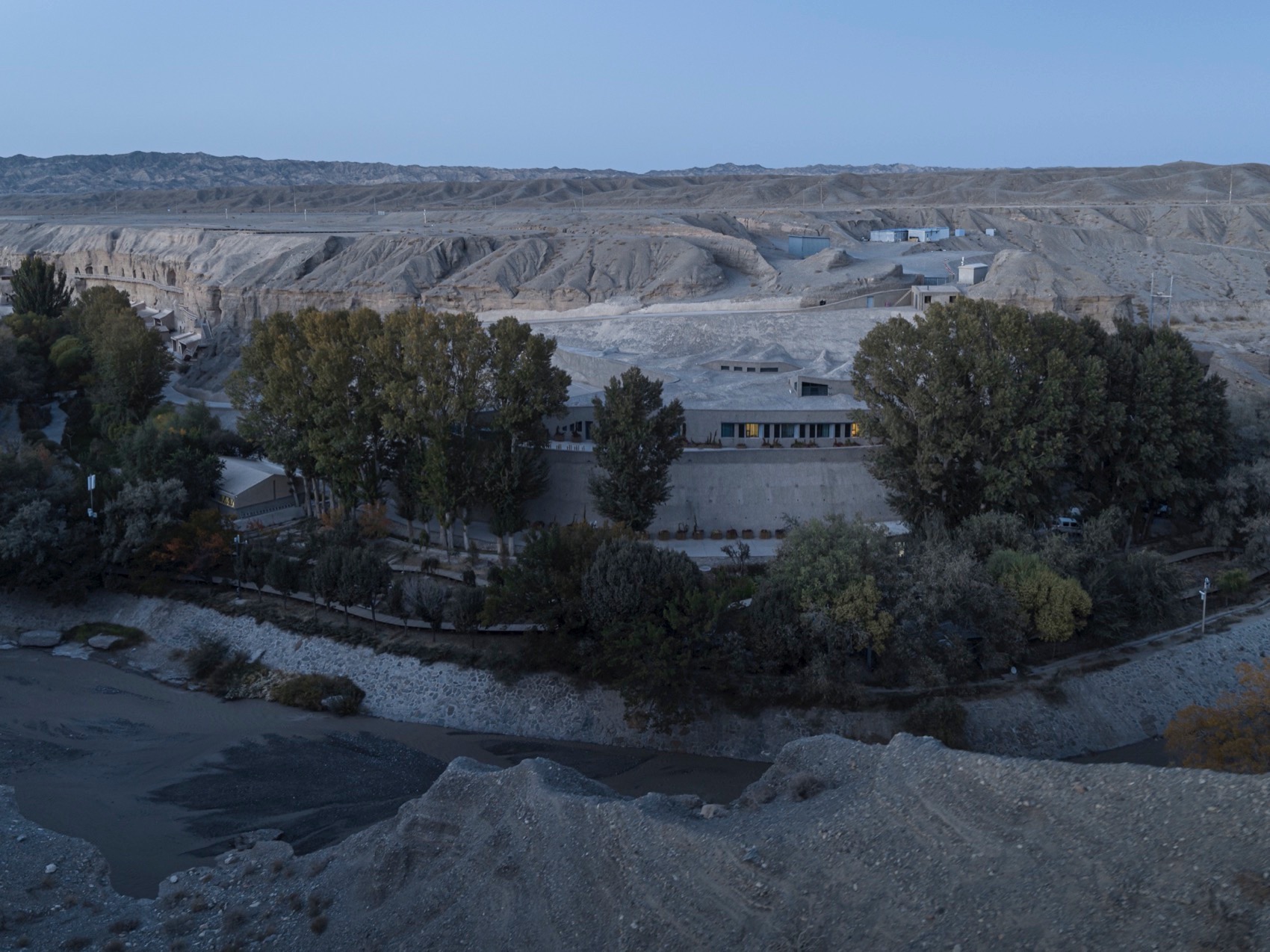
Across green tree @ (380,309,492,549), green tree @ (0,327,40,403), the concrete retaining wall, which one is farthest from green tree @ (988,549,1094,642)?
green tree @ (0,327,40,403)

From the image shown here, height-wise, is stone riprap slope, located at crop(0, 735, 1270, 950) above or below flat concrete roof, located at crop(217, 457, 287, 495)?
→ below

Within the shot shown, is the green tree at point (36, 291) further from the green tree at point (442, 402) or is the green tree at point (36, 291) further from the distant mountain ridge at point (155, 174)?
the distant mountain ridge at point (155, 174)

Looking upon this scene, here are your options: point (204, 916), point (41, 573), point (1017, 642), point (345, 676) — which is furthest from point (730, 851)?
point (41, 573)

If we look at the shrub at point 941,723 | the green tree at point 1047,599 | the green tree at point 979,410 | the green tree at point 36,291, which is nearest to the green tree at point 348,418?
the green tree at point 979,410

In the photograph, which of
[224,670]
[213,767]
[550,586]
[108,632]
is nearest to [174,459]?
[108,632]

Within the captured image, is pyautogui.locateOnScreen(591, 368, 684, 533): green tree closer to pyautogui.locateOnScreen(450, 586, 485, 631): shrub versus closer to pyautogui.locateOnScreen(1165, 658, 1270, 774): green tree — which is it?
pyautogui.locateOnScreen(450, 586, 485, 631): shrub

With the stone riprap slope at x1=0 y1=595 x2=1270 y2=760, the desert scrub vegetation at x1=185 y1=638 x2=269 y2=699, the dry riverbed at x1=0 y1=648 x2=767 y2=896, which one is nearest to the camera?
the dry riverbed at x1=0 y1=648 x2=767 y2=896

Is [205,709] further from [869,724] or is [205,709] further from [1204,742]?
[1204,742]

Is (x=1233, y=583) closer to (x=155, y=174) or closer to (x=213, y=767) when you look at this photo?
(x=213, y=767)
